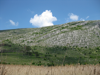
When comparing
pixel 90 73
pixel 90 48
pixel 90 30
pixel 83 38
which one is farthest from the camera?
pixel 90 30

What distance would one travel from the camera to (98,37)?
37.5 m

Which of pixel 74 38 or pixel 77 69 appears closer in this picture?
pixel 77 69

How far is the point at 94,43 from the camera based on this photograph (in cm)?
3400

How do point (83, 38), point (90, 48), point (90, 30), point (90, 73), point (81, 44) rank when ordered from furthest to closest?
point (90, 30)
point (83, 38)
point (81, 44)
point (90, 48)
point (90, 73)

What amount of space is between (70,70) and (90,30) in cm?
4186

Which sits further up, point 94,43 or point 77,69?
point 94,43

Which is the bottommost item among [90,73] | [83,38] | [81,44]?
[90,73]

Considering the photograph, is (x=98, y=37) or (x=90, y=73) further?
(x=98, y=37)

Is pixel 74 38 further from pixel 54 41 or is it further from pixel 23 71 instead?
pixel 23 71

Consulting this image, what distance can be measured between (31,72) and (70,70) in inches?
62.8

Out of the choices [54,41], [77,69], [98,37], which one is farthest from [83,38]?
[77,69]

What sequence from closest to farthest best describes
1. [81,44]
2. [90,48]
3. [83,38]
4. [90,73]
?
1. [90,73]
2. [90,48]
3. [81,44]
4. [83,38]

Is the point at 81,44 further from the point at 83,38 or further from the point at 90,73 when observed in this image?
the point at 90,73

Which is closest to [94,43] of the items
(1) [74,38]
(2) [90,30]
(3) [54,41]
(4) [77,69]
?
(1) [74,38]
